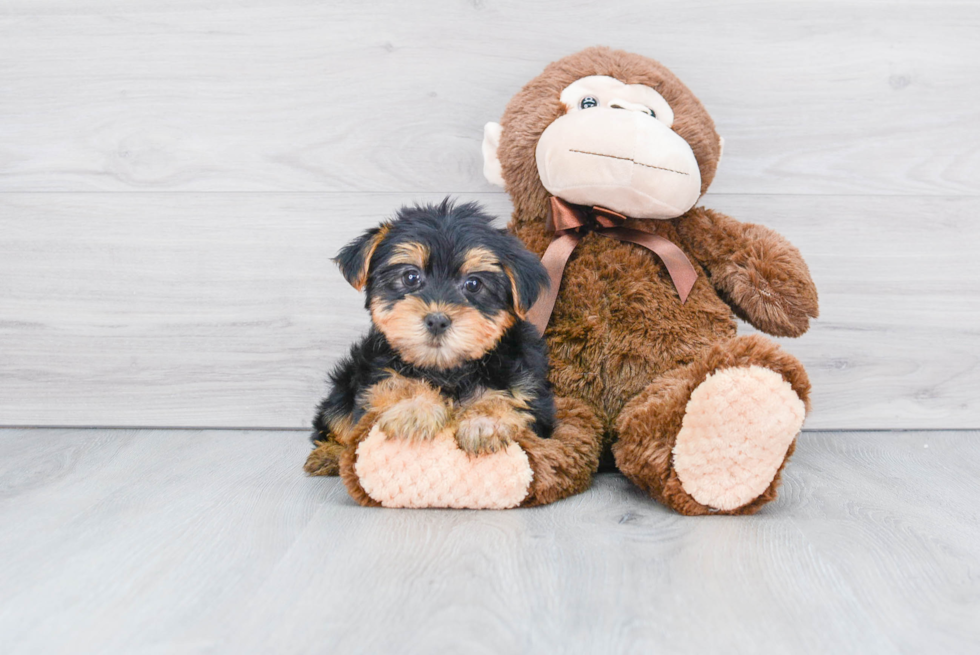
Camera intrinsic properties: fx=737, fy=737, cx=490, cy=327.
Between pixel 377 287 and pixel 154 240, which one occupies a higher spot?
pixel 377 287

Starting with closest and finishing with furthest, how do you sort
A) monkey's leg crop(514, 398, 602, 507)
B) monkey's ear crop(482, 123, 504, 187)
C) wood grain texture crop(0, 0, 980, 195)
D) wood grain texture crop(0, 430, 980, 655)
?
1. wood grain texture crop(0, 430, 980, 655)
2. monkey's leg crop(514, 398, 602, 507)
3. monkey's ear crop(482, 123, 504, 187)
4. wood grain texture crop(0, 0, 980, 195)

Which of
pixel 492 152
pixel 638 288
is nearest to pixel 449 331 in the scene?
pixel 638 288

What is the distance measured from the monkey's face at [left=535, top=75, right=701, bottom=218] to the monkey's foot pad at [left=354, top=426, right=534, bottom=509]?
618mm

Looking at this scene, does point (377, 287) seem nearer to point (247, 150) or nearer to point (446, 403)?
point (446, 403)

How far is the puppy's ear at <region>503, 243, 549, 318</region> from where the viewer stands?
1461mm

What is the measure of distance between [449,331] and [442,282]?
4.4 inches

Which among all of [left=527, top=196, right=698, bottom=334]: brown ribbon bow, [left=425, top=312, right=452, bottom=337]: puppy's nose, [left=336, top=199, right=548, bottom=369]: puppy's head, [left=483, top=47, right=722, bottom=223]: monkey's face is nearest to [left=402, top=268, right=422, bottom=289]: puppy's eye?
[left=336, top=199, right=548, bottom=369]: puppy's head

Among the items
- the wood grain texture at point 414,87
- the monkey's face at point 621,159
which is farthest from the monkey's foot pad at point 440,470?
the wood grain texture at point 414,87

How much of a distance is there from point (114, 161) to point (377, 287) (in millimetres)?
1198

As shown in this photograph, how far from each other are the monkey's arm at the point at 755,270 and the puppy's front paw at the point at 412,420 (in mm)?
784

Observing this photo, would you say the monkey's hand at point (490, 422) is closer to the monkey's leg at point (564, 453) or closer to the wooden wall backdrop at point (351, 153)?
the monkey's leg at point (564, 453)

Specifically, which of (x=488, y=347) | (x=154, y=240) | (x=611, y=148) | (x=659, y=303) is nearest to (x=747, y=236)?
(x=659, y=303)

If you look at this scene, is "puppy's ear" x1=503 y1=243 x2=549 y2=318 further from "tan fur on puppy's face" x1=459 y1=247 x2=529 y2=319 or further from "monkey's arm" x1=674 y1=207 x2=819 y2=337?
"monkey's arm" x1=674 y1=207 x2=819 y2=337

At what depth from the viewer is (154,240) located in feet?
7.22
